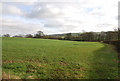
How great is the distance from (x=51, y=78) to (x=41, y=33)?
2679 inches

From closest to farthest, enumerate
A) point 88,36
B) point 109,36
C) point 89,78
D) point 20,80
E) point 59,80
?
1. point 20,80
2. point 59,80
3. point 89,78
4. point 109,36
5. point 88,36

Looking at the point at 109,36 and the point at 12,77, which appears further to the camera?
the point at 109,36

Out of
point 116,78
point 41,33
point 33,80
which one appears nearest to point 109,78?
point 116,78

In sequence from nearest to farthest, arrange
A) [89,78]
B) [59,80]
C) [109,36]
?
[59,80] → [89,78] → [109,36]

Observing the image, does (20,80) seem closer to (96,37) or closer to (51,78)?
(51,78)

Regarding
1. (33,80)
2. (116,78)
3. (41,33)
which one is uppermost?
(41,33)

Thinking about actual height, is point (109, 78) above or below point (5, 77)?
below

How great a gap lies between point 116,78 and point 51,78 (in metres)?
5.19

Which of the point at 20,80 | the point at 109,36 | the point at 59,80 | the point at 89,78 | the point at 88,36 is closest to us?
the point at 20,80

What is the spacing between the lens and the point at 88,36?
258ft

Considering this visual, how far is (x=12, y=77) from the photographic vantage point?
17.5 feet

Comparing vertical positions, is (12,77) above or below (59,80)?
above

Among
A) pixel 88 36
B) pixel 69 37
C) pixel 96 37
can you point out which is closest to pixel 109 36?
pixel 96 37

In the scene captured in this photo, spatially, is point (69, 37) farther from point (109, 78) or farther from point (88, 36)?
point (109, 78)
